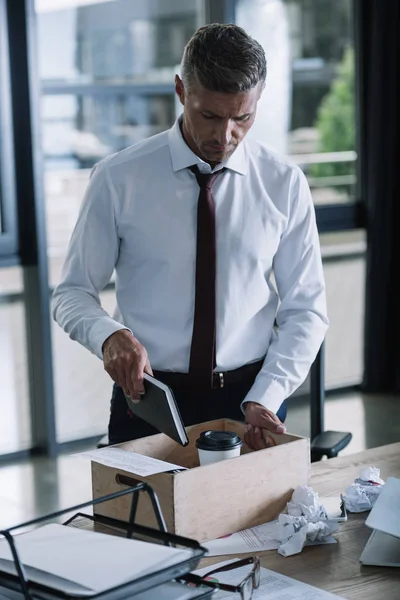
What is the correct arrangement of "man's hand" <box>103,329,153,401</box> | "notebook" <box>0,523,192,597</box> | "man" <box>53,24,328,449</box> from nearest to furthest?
"notebook" <box>0,523,192,597</box>, "man's hand" <box>103,329,153,401</box>, "man" <box>53,24,328,449</box>

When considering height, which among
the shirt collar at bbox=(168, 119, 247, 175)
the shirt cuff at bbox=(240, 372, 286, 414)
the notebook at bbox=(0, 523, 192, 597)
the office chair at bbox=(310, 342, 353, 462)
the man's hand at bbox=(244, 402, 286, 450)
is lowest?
the office chair at bbox=(310, 342, 353, 462)

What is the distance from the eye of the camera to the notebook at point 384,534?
1.49 metres

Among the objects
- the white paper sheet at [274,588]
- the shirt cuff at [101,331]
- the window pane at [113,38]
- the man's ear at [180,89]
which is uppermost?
the window pane at [113,38]

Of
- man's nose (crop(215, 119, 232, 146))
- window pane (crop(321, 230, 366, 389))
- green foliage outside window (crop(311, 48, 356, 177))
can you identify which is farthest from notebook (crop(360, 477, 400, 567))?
green foliage outside window (crop(311, 48, 356, 177))

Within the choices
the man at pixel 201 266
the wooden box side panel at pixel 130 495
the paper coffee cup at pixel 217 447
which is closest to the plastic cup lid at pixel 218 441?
the paper coffee cup at pixel 217 447

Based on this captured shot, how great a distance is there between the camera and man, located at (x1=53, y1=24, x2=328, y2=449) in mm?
2090

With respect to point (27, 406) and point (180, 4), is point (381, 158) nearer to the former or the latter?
point (180, 4)

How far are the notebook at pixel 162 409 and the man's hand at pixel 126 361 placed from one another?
0.06ft

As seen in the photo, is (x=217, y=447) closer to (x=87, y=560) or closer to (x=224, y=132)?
(x=87, y=560)

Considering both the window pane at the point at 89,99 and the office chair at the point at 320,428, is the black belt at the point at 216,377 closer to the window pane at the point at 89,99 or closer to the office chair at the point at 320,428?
the office chair at the point at 320,428

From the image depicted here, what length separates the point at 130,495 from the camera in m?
1.58

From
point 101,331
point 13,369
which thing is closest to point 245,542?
point 101,331

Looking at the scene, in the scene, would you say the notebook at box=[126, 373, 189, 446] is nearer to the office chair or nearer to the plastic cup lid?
the plastic cup lid

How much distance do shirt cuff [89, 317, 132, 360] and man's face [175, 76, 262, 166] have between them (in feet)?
1.38
